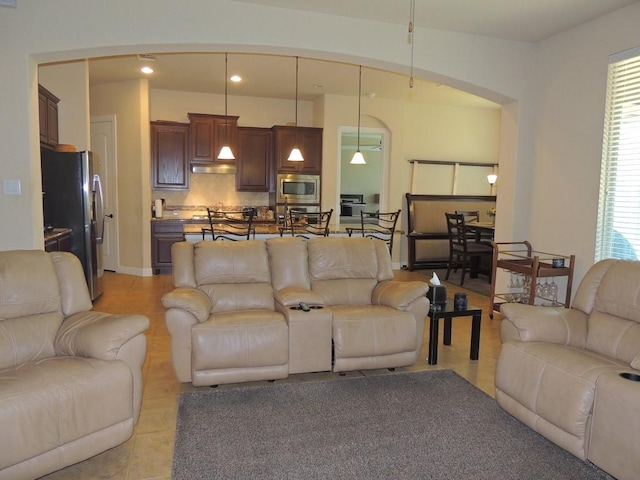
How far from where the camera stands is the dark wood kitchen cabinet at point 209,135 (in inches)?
294

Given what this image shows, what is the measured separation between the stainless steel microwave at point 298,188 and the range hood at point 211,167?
0.86m

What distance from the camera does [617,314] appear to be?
2879 mm

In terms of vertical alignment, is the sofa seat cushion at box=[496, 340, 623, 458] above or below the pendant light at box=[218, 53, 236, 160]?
below

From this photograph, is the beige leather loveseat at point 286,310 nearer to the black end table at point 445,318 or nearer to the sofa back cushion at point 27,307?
the black end table at point 445,318

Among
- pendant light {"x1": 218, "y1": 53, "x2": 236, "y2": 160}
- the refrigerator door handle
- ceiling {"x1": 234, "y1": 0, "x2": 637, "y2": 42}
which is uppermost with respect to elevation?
ceiling {"x1": 234, "y1": 0, "x2": 637, "y2": 42}

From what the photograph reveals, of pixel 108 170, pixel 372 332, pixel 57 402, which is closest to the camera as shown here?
pixel 57 402

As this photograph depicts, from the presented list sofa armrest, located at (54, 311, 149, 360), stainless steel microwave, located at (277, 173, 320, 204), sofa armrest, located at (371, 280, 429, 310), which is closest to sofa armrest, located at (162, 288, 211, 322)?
sofa armrest, located at (54, 311, 149, 360)

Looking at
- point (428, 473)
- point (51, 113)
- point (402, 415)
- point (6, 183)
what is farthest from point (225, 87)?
point (428, 473)

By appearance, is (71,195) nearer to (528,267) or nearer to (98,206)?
(98,206)

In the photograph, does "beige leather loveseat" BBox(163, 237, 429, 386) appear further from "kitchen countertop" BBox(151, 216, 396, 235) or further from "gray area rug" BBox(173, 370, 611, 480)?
"kitchen countertop" BBox(151, 216, 396, 235)

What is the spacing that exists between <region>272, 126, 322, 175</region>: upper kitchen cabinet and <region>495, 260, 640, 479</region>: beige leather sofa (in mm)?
5374

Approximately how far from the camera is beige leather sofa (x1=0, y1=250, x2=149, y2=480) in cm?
202

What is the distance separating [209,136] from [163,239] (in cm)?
182

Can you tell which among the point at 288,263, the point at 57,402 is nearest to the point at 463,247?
the point at 288,263
